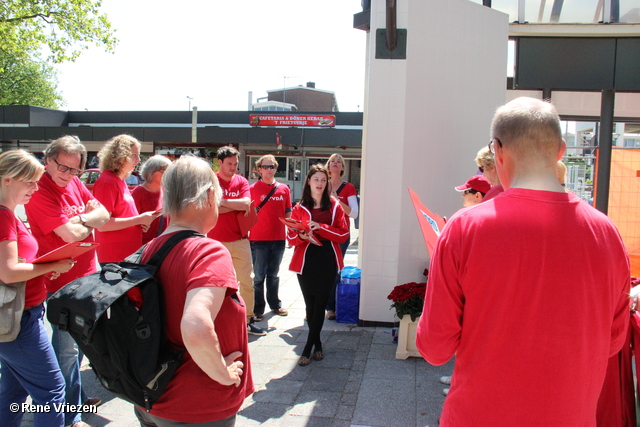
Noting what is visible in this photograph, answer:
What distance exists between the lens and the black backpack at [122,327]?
5.39ft

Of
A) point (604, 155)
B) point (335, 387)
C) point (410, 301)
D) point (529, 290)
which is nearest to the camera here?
point (529, 290)

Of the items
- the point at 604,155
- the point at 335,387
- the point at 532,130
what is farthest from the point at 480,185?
the point at 604,155

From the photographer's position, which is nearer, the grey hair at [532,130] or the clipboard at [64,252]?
the grey hair at [532,130]

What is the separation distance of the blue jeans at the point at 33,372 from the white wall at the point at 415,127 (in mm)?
3294

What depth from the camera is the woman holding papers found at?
449 cm

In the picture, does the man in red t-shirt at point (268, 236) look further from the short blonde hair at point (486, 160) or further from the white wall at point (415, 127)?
the short blonde hair at point (486, 160)

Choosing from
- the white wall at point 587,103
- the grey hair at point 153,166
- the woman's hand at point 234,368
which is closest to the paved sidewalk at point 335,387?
the woman's hand at point 234,368

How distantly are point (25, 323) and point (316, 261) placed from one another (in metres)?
2.47

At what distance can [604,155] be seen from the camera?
20.8 feet

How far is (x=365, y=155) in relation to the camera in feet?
17.5

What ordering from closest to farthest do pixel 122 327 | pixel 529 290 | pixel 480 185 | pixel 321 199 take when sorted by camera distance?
pixel 529 290 → pixel 122 327 → pixel 480 185 → pixel 321 199

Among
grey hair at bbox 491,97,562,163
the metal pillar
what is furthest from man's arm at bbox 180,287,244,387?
the metal pillar

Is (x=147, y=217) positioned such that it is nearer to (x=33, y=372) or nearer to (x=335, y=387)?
(x=33, y=372)

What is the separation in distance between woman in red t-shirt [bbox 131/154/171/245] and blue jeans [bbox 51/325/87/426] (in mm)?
1204
